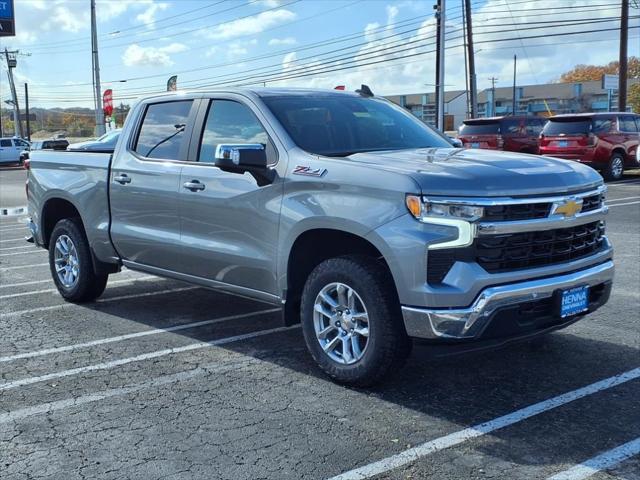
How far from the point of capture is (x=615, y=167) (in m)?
20.1

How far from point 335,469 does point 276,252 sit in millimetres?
1808

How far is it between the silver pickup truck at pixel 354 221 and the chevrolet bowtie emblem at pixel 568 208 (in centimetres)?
1

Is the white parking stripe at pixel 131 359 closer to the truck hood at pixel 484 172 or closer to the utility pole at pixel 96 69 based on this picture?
the truck hood at pixel 484 172

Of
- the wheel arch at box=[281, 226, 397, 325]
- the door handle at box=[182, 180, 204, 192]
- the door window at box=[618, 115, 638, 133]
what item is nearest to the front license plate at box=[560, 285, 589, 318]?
the wheel arch at box=[281, 226, 397, 325]

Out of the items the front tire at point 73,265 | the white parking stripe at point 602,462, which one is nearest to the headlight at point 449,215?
the white parking stripe at point 602,462

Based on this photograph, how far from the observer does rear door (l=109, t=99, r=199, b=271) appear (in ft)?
19.5

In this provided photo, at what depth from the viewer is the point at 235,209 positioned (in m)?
5.36

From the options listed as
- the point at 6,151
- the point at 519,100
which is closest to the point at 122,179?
the point at 6,151

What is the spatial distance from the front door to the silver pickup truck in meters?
0.01

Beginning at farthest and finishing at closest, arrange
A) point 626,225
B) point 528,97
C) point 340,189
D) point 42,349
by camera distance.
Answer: point 528,97, point 626,225, point 42,349, point 340,189

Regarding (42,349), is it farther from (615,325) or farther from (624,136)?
(624,136)

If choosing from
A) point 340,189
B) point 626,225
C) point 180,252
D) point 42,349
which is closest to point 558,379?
point 340,189

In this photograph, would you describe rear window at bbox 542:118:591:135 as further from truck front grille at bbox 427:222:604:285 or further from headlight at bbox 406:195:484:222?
headlight at bbox 406:195:484:222

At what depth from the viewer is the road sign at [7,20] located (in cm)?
2753
